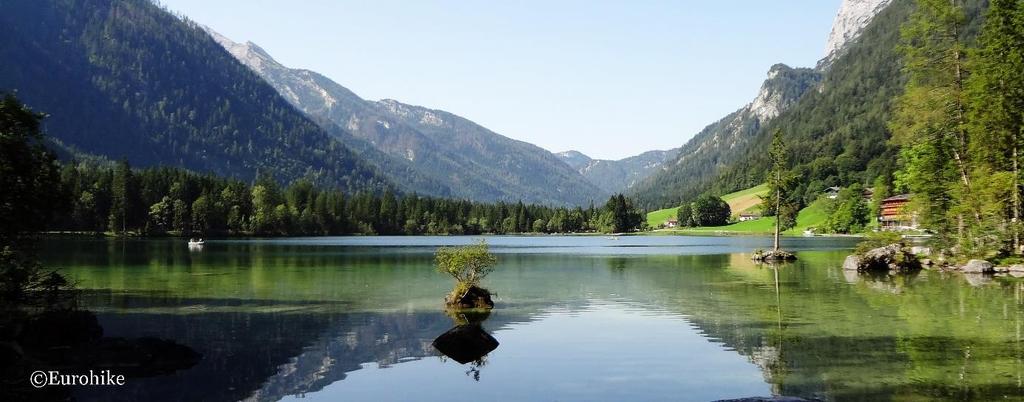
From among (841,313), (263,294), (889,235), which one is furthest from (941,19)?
(263,294)

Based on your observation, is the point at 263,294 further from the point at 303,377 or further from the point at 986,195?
the point at 986,195

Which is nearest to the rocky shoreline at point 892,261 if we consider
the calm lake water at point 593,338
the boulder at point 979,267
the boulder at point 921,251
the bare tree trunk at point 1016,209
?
the boulder at point 921,251

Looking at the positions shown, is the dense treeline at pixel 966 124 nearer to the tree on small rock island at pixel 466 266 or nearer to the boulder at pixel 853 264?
the boulder at pixel 853 264

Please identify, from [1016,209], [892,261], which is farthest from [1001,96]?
[892,261]

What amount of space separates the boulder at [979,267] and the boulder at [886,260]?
272 inches

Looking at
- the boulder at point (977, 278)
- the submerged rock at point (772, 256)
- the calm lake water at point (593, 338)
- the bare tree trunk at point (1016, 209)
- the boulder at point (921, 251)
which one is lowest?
the calm lake water at point (593, 338)

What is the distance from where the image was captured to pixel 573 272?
78125 millimetres

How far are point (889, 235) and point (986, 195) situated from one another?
13.7m

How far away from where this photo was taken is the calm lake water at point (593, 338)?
22.9m

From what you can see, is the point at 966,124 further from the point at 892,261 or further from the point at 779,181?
the point at 779,181

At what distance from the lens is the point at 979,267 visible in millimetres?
64000

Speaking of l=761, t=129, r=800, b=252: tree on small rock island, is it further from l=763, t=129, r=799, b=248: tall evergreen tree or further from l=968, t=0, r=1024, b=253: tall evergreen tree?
l=968, t=0, r=1024, b=253: tall evergreen tree

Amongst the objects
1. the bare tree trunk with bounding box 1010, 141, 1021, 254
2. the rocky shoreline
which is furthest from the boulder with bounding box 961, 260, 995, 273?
the rocky shoreline

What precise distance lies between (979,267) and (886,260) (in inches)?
372
